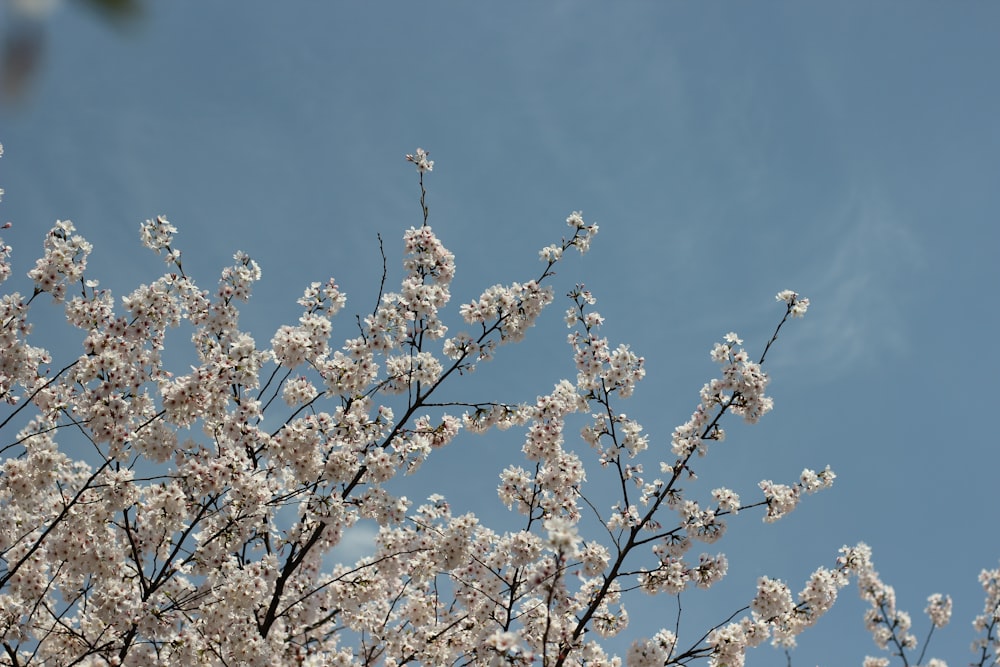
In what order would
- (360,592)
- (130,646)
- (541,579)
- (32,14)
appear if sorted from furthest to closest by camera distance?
(360,592) → (541,579) → (130,646) → (32,14)

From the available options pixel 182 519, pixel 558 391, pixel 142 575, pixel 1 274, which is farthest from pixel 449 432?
pixel 1 274

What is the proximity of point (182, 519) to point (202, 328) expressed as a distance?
253 cm

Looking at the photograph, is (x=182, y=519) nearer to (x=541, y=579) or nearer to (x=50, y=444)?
(x=50, y=444)

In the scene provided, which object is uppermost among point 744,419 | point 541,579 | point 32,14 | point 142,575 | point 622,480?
point 744,419

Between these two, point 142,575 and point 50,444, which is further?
point 50,444

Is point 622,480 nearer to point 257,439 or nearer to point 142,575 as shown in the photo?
point 257,439

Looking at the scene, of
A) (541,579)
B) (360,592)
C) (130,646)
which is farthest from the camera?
(360,592)

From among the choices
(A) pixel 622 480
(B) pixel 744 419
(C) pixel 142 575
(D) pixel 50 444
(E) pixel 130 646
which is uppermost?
(B) pixel 744 419

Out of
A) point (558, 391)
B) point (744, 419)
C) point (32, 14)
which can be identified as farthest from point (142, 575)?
point (32, 14)

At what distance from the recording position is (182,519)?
9.52 meters

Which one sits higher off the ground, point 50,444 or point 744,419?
point 744,419

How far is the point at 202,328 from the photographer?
32.7ft

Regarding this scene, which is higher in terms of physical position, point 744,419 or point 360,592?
point 744,419

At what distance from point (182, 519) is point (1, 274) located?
4253 mm
